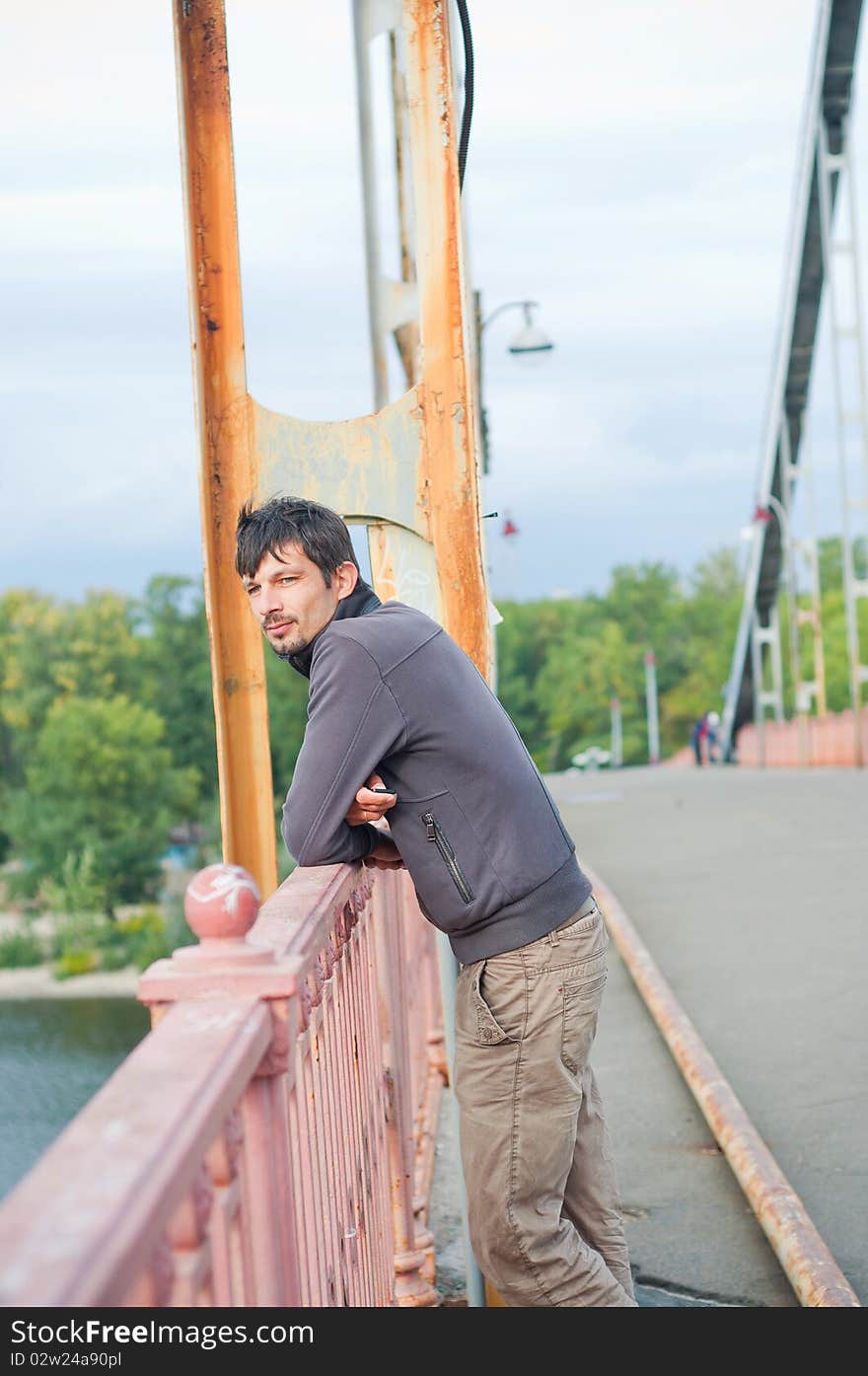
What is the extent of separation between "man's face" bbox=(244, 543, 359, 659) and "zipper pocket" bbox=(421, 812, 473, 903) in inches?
16.1

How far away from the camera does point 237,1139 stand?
1.76 meters

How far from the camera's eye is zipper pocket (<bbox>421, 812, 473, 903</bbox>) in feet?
9.04

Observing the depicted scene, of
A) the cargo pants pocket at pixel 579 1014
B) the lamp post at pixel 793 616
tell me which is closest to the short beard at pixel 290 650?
the cargo pants pocket at pixel 579 1014

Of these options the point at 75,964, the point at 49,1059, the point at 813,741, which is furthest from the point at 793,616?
the point at 75,964

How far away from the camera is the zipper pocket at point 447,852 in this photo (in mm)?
2754

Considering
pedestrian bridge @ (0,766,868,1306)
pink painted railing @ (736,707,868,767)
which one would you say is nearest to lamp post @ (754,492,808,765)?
pink painted railing @ (736,707,868,767)

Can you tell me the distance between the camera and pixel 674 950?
342 inches

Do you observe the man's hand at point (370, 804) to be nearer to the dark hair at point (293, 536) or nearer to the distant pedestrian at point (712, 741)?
the dark hair at point (293, 536)

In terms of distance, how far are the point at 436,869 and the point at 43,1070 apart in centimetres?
5406

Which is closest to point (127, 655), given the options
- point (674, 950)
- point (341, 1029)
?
point (674, 950)

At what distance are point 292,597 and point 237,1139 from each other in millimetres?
1301

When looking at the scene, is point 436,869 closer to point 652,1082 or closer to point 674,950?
point 652,1082

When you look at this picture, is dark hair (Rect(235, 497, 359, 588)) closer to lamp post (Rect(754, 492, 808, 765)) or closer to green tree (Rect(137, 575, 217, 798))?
lamp post (Rect(754, 492, 808, 765))

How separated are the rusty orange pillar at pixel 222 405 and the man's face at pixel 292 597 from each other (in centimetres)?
84
